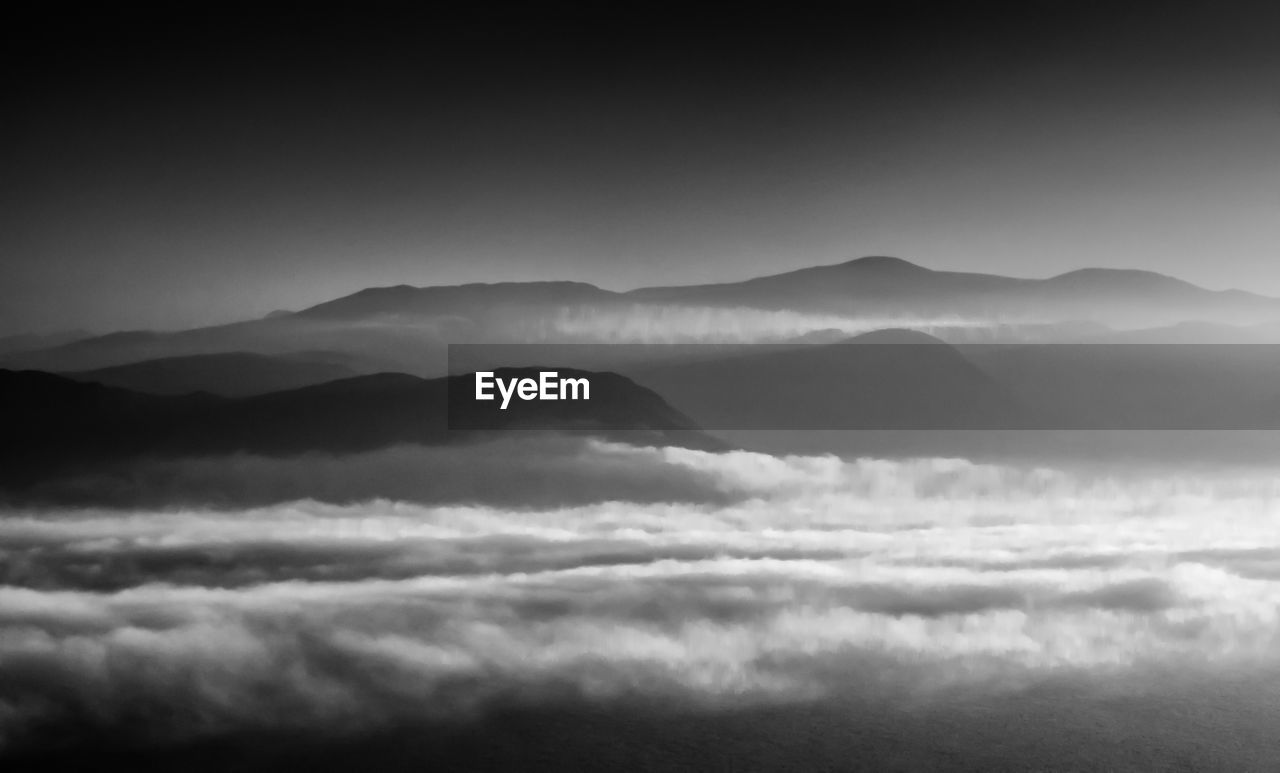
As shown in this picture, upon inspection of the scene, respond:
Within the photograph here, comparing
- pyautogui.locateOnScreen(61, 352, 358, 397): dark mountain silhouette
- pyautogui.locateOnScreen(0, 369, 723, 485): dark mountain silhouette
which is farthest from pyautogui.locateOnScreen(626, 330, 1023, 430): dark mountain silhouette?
pyautogui.locateOnScreen(61, 352, 358, 397): dark mountain silhouette

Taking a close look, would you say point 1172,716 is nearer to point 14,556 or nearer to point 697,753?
point 697,753

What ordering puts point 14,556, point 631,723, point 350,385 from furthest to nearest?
point 631,723 → point 350,385 → point 14,556

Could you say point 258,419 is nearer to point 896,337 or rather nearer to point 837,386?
point 837,386

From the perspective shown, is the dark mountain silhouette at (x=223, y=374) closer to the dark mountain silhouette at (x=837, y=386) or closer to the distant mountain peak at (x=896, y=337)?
the dark mountain silhouette at (x=837, y=386)

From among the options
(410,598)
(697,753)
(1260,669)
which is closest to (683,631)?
(697,753)

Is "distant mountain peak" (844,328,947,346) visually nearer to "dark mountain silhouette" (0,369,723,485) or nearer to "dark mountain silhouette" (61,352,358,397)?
"dark mountain silhouette" (0,369,723,485)
